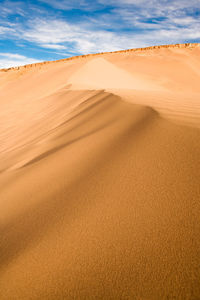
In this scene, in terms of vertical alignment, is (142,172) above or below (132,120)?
below

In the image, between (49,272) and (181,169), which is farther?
(181,169)

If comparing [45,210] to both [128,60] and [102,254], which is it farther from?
[128,60]

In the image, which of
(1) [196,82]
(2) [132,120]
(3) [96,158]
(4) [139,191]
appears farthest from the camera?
(1) [196,82]

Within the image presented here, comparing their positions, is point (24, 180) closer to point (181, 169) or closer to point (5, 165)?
point (5, 165)

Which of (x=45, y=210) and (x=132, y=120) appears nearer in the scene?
(x=45, y=210)

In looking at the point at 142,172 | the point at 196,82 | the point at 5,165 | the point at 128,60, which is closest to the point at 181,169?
the point at 142,172

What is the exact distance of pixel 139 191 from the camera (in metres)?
1.22

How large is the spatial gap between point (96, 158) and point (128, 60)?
12.9 m

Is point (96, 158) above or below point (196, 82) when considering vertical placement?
below

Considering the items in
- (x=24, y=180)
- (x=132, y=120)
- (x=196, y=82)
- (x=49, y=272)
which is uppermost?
(x=196, y=82)

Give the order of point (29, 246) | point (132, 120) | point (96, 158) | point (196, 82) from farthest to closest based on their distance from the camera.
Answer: point (196, 82)
point (132, 120)
point (96, 158)
point (29, 246)

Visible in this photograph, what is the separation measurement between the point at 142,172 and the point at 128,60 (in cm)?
1320

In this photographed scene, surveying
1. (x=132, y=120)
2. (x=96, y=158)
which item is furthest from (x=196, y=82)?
(x=96, y=158)

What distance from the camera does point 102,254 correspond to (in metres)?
0.94
